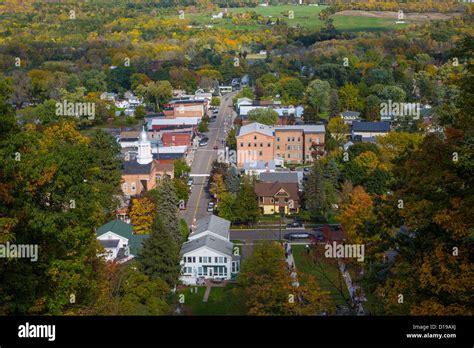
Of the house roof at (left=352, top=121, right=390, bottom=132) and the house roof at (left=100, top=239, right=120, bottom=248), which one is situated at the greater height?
the house roof at (left=352, top=121, right=390, bottom=132)

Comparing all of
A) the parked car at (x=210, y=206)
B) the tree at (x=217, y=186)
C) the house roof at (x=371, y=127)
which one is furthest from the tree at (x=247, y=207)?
the house roof at (x=371, y=127)

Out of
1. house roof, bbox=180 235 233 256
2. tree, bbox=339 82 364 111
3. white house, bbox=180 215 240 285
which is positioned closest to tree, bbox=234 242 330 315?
white house, bbox=180 215 240 285

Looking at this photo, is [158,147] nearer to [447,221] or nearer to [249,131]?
[249,131]

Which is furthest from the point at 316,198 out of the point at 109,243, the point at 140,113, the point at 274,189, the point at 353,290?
the point at 140,113

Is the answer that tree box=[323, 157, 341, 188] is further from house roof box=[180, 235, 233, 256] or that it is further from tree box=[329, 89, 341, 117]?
tree box=[329, 89, 341, 117]

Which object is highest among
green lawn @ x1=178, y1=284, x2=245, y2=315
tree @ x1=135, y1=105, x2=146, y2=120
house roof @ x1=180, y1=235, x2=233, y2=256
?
tree @ x1=135, y1=105, x2=146, y2=120

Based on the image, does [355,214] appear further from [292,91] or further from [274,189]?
[292,91]

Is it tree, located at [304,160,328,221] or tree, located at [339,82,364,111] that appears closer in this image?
tree, located at [304,160,328,221]
